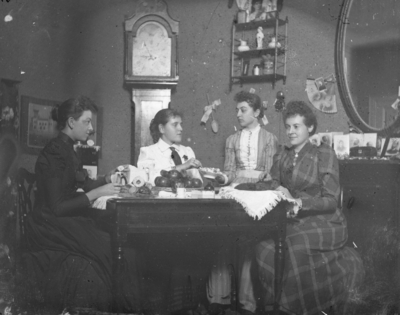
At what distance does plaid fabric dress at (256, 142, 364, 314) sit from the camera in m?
2.77

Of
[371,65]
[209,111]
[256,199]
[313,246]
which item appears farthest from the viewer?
[371,65]

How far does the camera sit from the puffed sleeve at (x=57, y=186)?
2.82m

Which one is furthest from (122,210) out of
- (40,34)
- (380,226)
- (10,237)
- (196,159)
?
(380,226)

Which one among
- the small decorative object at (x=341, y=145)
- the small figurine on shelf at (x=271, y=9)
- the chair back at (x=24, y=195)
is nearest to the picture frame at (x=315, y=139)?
the small decorative object at (x=341, y=145)

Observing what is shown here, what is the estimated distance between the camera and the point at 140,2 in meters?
2.90

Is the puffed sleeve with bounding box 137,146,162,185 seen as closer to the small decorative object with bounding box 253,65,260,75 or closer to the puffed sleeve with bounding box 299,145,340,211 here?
the small decorative object with bounding box 253,65,260,75

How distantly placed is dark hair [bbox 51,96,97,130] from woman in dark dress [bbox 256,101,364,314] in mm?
1356

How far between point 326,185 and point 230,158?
67 centimetres

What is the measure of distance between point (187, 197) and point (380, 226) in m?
1.42

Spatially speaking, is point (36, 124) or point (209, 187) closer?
point (209, 187)

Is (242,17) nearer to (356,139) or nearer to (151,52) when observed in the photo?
(151,52)

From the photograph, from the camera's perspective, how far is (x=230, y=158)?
9.55 feet

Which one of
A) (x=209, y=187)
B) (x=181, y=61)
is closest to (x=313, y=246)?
(x=209, y=187)

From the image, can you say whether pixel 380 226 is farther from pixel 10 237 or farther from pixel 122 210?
pixel 10 237
